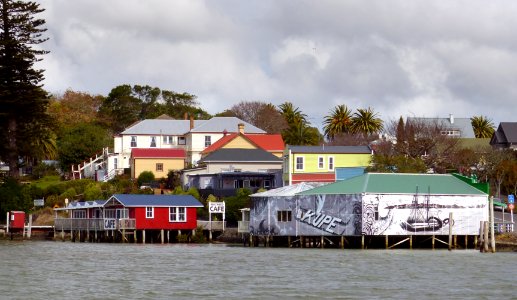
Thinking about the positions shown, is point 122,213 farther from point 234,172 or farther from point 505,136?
point 505,136

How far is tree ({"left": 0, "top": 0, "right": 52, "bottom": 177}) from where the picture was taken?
100 metres

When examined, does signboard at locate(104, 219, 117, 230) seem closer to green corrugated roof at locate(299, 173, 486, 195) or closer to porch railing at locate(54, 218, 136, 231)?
porch railing at locate(54, 218, 136, 231)

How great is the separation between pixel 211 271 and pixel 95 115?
99779 mm

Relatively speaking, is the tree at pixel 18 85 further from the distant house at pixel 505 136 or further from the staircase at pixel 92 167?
the distant house at pixel 505 136

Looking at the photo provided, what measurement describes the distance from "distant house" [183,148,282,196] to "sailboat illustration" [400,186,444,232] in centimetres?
2737

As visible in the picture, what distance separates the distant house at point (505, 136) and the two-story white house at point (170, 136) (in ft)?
91.8

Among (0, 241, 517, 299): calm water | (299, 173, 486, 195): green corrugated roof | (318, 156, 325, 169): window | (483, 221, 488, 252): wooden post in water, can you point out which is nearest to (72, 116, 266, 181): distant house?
(318, 156, 325, 169): window

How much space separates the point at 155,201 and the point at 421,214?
21.7m

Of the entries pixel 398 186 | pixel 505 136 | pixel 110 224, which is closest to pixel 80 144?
pixel 110 224

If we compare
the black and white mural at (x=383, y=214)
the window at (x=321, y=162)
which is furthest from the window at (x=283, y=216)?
the window at (x=321, y=162)

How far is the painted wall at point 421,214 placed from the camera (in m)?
69.9

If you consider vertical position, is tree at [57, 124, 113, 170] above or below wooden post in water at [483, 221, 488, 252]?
above

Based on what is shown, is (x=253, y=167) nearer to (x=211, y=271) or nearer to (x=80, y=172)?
(x=80, y=172)

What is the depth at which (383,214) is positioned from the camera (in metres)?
70.1
